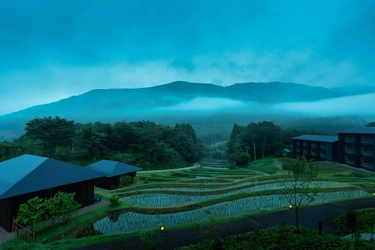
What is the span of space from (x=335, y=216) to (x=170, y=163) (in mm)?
36042

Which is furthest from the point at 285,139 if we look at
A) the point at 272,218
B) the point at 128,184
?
the point at 272,218

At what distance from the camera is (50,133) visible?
1538 inches

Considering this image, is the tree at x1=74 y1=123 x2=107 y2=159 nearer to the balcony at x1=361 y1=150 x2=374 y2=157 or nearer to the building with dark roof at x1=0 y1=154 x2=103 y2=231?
the building with dark roof at x1=0 y1=154 x2=103 y2=231

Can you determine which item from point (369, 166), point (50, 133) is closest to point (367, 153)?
point (369, 166)

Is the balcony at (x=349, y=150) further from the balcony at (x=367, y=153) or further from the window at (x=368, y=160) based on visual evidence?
the window at (x=368, y=160)

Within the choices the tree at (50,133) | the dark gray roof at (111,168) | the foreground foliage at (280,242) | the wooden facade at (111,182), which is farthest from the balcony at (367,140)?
the tree at (50,133)

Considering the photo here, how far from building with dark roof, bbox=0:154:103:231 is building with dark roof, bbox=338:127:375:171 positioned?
36.9 meters

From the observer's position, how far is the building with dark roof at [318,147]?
38.4 m

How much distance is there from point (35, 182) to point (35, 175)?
588 mm

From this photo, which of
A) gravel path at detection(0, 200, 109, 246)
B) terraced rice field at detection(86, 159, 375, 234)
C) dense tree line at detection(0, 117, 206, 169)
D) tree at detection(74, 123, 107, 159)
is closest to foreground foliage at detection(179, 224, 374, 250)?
terraced rice field at detection(86, 159, 375, 234)

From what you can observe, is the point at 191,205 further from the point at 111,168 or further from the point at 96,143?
the point at 96,143

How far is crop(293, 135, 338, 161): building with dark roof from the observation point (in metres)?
38.4

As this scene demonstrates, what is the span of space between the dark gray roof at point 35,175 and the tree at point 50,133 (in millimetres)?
26129

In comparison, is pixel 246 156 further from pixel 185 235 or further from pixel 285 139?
pixel 185 235
